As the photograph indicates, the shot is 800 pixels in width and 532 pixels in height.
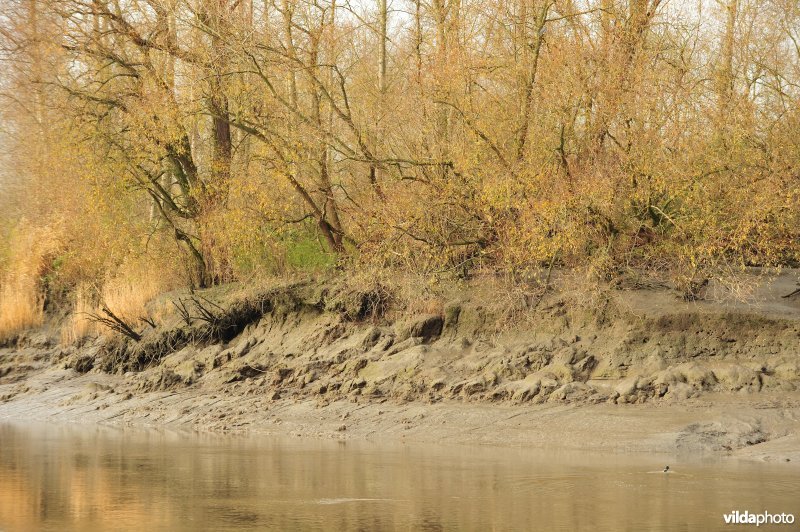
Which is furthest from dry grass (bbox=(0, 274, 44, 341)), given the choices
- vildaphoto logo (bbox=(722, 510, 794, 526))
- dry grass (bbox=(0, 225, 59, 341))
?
vildaphoto logo (bbox=(722, 510, 794, 526))

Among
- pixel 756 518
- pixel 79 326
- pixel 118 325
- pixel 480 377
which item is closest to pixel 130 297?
pixel 118 325

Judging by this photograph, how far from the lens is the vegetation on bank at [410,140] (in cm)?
1681

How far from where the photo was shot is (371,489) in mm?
10086

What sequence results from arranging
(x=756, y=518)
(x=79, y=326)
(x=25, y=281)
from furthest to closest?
(x=25, y=281)
(x=79, y=326)
(x=756, y=518)

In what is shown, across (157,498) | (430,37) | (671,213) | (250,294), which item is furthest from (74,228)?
(157,498)

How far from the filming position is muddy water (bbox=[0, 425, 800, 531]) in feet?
27.7

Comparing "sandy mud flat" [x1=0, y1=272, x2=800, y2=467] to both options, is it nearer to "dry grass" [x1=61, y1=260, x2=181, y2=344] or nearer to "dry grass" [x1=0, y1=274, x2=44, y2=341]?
"dry grass" [x1=61, y1=260, x2=181, y2=344]

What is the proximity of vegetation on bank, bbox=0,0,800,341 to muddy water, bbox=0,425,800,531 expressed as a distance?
17.5 ft

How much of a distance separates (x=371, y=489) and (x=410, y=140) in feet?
34.1

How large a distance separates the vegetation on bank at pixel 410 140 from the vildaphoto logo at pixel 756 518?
825cm

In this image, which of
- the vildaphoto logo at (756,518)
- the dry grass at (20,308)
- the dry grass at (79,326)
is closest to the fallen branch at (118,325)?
the dry grass at (79,326)

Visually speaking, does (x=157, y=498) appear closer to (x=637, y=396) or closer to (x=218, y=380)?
(x=637, y=396)

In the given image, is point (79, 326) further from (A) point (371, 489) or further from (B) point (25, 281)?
(A) point (371, 489)

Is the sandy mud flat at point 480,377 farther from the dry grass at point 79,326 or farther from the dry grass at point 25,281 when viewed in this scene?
the dry grass at point 25,281
